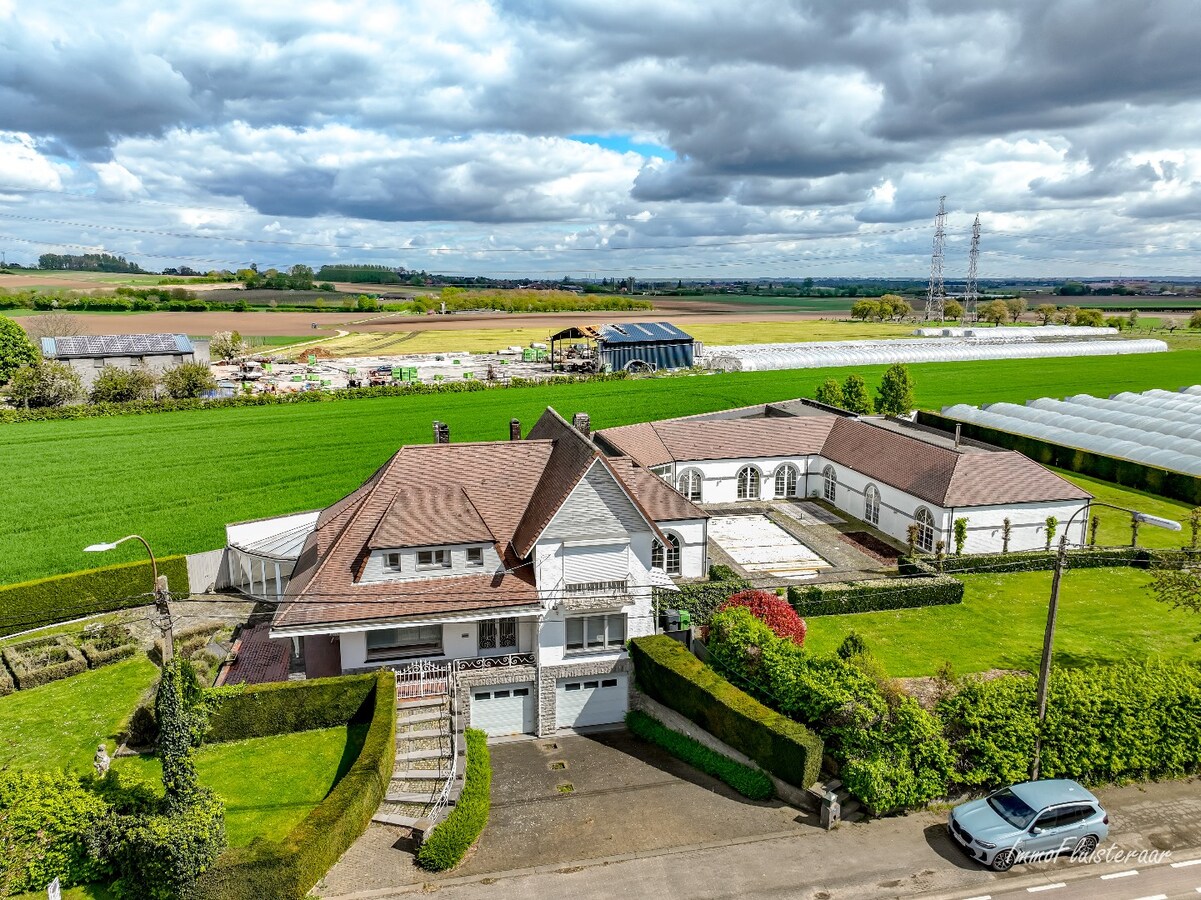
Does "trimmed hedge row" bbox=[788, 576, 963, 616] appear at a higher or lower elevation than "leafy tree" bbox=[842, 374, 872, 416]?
lower

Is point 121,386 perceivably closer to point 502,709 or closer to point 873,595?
point 502,709

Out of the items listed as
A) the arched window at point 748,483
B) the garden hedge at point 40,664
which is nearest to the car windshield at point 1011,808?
the arched window at point 748,483

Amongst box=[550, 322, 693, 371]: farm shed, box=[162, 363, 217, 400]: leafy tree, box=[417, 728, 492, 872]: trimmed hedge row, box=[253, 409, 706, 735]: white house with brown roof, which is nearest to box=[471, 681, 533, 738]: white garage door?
box=[253, 409, 706, 735]: white house with brown roof

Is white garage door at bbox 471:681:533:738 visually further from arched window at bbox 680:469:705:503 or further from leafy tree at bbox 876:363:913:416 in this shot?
leafy tree at bbox 876:363:913:416

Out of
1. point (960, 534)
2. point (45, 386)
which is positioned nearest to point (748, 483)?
point (960, 534)

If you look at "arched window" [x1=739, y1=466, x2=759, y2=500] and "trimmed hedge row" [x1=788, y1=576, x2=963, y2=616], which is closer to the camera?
"trimmed hedge row" [x1=788, y1=576, x2=963, y2=616]

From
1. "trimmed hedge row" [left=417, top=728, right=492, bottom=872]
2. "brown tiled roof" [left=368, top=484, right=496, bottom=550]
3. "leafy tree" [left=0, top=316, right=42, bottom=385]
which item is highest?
"leafy tree" [left=0, top=316, right=42, bottom=385]
